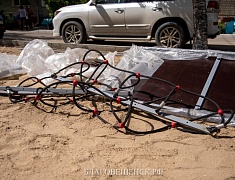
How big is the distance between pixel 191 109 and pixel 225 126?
1.63 ft

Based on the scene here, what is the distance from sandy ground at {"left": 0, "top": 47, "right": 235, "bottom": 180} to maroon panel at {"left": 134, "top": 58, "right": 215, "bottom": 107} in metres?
0.49

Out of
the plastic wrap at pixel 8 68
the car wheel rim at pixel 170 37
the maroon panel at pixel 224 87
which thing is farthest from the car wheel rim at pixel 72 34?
the maroon panel at pixel 224 87

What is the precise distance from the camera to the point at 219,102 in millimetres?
3570

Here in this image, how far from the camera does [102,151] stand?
2926mm

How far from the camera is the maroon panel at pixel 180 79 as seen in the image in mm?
3781

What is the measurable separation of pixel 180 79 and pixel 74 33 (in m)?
5.75

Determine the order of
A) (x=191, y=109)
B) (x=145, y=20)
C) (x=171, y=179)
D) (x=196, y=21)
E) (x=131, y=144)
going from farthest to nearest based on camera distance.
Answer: (x=145, y=20) → (x=196, y=21) → (x=191, y=109) → (x=131, y=144) → (x=171, y=179)

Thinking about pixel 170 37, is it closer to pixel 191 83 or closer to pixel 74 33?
pixel 74 33

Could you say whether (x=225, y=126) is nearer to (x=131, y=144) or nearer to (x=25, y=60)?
(x=131, y=144)

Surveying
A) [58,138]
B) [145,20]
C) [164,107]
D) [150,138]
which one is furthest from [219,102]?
[145,20]

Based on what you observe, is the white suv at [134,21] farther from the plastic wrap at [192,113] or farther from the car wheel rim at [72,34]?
the plastic wrap at [192,113]

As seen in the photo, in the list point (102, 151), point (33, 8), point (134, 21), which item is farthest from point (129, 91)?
point (33, 8)

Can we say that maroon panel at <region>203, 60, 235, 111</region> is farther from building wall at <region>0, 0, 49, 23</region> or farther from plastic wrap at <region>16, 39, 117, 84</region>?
building wall at <region>0, 0, 49, 23</region>

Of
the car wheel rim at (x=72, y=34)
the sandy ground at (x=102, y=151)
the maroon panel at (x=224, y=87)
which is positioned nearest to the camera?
the sandy ground at (x=102, y=151)
